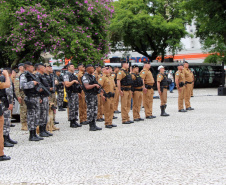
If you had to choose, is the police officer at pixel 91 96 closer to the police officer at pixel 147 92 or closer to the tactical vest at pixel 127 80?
the tactical vest at pixel 127 80

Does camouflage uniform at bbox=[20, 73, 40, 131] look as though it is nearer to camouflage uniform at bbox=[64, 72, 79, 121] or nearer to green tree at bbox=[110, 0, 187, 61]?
camouflage uniform at bbox=[64, 72, 79, 121]

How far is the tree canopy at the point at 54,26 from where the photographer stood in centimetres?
2158

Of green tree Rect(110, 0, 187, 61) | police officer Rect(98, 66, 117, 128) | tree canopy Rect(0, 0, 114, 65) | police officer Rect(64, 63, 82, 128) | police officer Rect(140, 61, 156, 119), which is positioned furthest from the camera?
green tree Rect(110, 0, 187, 61)

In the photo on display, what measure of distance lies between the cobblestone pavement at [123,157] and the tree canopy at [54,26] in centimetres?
1198

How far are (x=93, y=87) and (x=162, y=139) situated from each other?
2.72m

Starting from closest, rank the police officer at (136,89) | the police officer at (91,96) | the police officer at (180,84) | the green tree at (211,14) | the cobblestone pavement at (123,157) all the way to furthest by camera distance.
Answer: the cobblestone pavement at (123,157)
the police officer at (91,96)
the police officer at (136,89)
the police officer at (180,84)
the green tree at (211,14)

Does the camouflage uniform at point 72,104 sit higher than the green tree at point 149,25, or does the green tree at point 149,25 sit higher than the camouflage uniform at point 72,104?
the green tree at point 149,25

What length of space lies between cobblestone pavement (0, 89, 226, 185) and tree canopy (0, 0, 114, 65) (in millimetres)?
11984

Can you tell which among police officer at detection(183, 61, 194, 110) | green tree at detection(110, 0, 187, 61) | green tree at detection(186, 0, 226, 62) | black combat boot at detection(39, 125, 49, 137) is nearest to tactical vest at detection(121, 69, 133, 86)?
black combat boot at detection(39, 125, 49, 137)

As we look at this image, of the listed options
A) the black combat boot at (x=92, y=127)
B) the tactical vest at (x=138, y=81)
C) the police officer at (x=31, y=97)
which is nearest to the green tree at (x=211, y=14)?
the tactical vest at (x=138, y=81)

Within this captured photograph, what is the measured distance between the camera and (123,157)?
22.4 feet

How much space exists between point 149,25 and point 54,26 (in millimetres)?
17650

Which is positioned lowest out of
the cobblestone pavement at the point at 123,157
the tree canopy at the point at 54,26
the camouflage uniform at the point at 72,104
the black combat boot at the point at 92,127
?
the cobblestone pavement at the point at 123,157

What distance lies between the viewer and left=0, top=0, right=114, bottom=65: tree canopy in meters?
Result: 21.6
